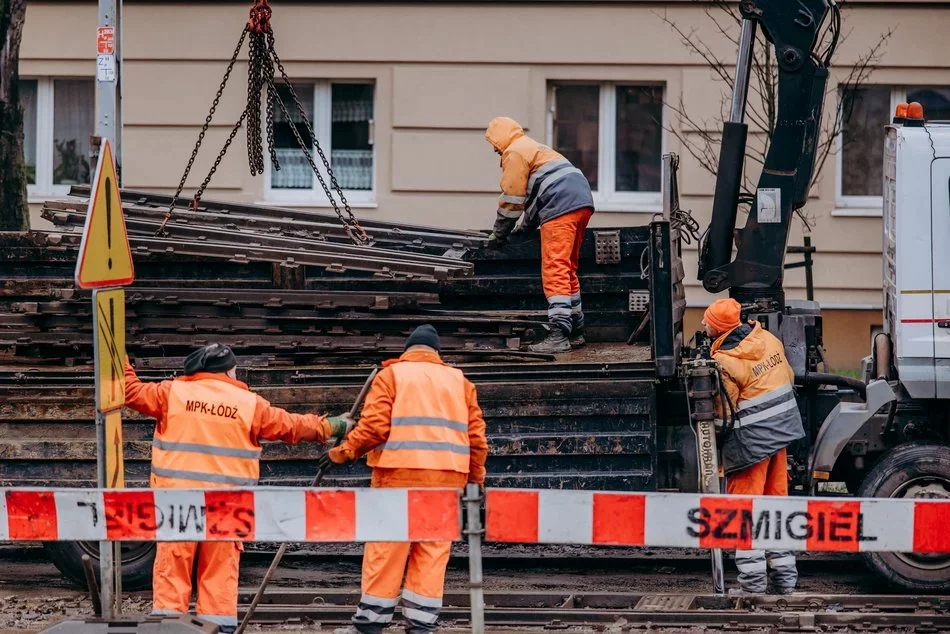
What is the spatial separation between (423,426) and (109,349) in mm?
Result: 1504

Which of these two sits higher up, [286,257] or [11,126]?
[11,126]

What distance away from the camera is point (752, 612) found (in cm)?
735

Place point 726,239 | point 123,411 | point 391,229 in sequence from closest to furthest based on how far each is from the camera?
point 123,411, point 726,239, point 391,229

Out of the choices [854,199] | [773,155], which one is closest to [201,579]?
[773,155]

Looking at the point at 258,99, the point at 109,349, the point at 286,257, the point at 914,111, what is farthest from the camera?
the point at 258,99

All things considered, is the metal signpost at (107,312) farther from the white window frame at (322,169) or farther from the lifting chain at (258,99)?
the white window frame at (322,169)

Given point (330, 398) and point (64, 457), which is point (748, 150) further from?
point (64, 457)

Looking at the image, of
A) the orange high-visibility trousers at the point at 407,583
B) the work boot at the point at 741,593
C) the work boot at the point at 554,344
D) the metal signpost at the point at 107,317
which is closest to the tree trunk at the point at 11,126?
the work boot at the point at 554,344

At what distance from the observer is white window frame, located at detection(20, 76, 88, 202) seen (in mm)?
15211

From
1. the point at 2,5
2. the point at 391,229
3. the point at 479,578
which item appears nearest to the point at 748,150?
the point at 391,229

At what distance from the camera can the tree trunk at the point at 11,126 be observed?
1130 cm

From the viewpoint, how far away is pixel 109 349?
6.12m

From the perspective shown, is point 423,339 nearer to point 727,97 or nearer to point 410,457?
point 410,457

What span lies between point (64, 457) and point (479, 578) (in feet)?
10.1
